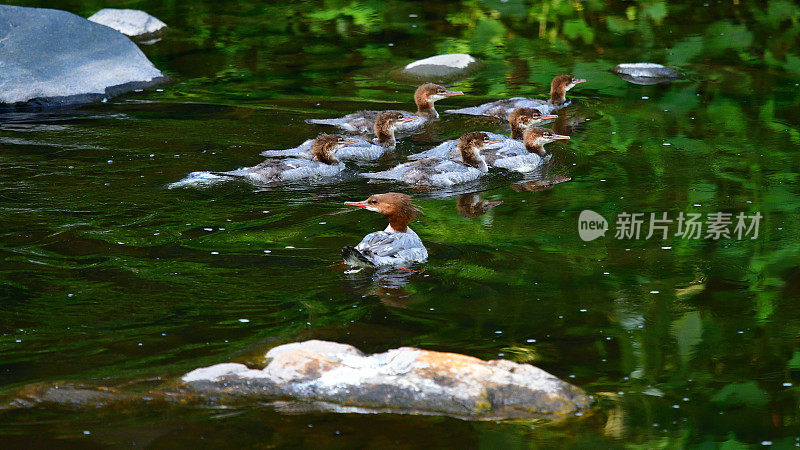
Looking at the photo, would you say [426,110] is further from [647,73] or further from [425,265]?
[425,265]

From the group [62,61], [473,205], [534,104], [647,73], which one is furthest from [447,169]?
[62,61]

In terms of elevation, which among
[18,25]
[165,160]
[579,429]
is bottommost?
[579,429]

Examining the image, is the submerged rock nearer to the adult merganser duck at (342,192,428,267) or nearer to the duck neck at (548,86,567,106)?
the duck neck at (548,86,567,106)

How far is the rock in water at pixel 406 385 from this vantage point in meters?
4.78

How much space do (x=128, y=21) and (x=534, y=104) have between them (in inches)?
286

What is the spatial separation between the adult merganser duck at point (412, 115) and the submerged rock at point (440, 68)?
141cm

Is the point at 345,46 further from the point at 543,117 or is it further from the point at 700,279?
the point at 700,279

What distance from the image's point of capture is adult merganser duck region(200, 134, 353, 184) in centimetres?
856

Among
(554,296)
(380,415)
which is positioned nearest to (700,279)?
(554,296)

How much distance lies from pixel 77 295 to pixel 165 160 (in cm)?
312

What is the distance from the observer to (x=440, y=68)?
1254cm

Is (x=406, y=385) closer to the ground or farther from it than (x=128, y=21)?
closer to the ground

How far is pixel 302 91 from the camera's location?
11.8m

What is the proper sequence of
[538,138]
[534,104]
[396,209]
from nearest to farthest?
[396,209]
[538,138]
[534,104]
